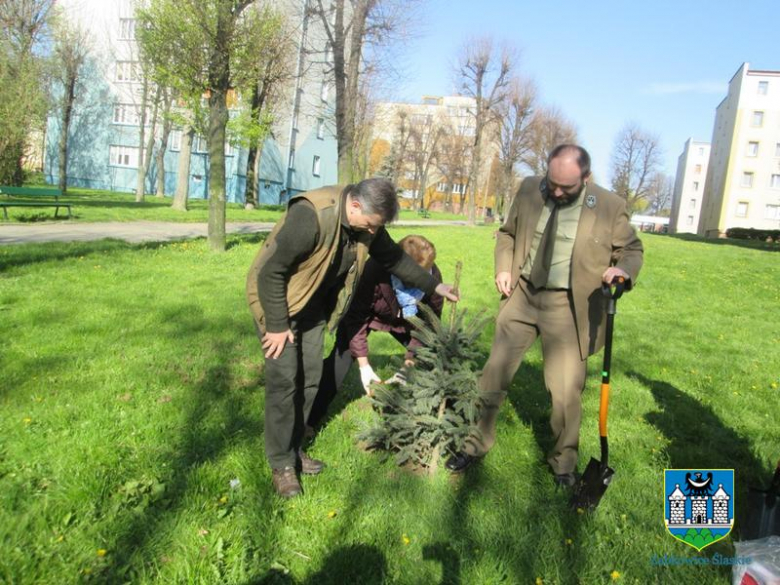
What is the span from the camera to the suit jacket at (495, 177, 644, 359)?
3.45 m

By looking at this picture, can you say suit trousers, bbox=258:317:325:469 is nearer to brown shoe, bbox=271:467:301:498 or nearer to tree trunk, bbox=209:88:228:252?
brown shoe, bbox=271:467:301:498

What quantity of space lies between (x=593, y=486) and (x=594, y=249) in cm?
144

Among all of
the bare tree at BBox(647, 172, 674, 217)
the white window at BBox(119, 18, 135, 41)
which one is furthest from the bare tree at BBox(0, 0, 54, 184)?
the bare tree at BBox(647, 172, 674, 217)

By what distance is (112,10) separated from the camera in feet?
126

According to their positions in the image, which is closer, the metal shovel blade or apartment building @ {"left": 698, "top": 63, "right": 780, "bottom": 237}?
the metal shovel blade

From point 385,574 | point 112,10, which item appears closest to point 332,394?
point 385,574

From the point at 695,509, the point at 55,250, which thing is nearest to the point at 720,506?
the point at 695,509

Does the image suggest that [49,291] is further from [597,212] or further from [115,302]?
[597,212]

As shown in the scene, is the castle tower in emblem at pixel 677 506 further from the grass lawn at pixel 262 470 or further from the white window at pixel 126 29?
the white window at pixel 126 29

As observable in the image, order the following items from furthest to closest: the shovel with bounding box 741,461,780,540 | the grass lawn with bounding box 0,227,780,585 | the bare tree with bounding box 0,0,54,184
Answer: the bare tree with bounding box 0,0,54,184
the shovel with bounding box 741,461,780,540
the grass lawn with bounding box 0,227,780,585

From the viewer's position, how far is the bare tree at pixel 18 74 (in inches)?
765

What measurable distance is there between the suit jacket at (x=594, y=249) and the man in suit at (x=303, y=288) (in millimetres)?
778

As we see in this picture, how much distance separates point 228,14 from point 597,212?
1083cm

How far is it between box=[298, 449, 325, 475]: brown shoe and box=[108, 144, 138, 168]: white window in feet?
143
